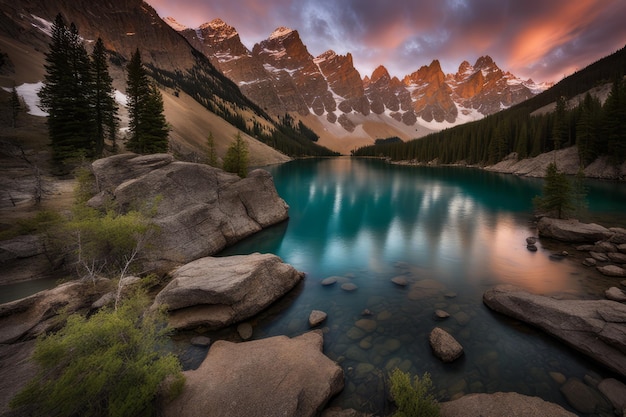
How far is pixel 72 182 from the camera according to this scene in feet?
90.4

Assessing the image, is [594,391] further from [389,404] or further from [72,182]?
[72,182]

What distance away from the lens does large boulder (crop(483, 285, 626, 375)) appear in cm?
922

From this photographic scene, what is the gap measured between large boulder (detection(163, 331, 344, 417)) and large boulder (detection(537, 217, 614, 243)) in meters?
25.2

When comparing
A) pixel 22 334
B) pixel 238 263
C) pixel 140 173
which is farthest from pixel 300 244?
pixel 22 334

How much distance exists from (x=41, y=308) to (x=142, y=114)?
128 feet

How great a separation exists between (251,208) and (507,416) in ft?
80.9

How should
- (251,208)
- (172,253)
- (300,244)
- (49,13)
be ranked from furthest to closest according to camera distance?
(49,13) < (251,208) < (300,244) < (172,253)

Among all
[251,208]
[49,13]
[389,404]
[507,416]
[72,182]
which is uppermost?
[49,13]

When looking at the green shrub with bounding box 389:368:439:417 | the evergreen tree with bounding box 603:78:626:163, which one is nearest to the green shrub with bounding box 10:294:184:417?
the green shrub with bounding box 389:368:439:417

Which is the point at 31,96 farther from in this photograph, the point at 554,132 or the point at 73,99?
the point at 554,132

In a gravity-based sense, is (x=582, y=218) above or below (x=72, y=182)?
below

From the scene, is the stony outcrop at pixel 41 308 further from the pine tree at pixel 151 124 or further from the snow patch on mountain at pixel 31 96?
the snow patch on mountain at pixel 31 96

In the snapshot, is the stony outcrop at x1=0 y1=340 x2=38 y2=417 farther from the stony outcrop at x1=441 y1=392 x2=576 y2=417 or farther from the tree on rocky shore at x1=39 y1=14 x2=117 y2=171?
the tree on rocky shore at x1=39 y1=14 x2=117 y2=171

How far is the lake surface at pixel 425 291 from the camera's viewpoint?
932 centimetres
